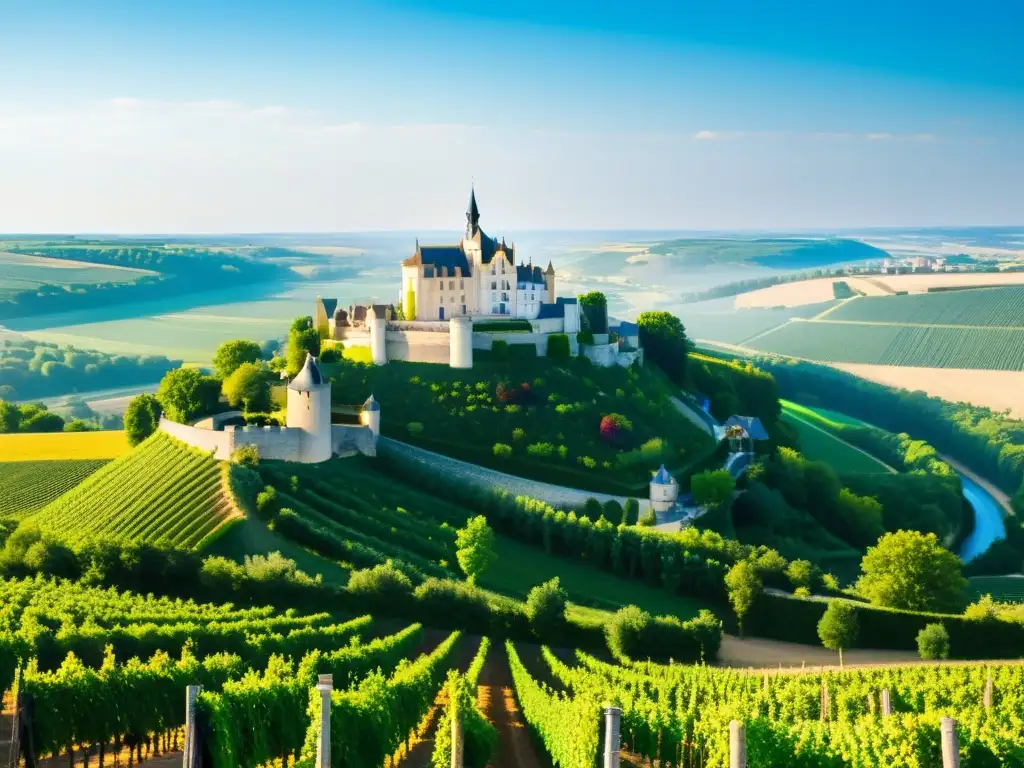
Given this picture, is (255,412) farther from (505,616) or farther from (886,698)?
(886,698)

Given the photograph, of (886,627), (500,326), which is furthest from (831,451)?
(886,627)

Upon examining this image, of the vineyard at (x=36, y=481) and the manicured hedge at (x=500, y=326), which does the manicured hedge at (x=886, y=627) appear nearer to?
the manicured hedge at (x=500, y=326)

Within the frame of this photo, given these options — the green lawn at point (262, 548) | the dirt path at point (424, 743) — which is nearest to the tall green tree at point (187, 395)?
the green lawn at point (262, 548)

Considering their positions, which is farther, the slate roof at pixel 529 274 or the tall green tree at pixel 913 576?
the slate roof at pixel 529 274

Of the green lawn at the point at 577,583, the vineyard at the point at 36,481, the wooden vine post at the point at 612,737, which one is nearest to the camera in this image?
the wooden vine post at the point at 612,737

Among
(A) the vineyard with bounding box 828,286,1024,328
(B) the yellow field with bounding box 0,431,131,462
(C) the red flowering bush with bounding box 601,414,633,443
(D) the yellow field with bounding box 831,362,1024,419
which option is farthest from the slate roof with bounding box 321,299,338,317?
(A) the vineyard with bounding box 828,286,1024,328

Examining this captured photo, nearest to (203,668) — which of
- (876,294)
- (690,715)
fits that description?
(690,715)
